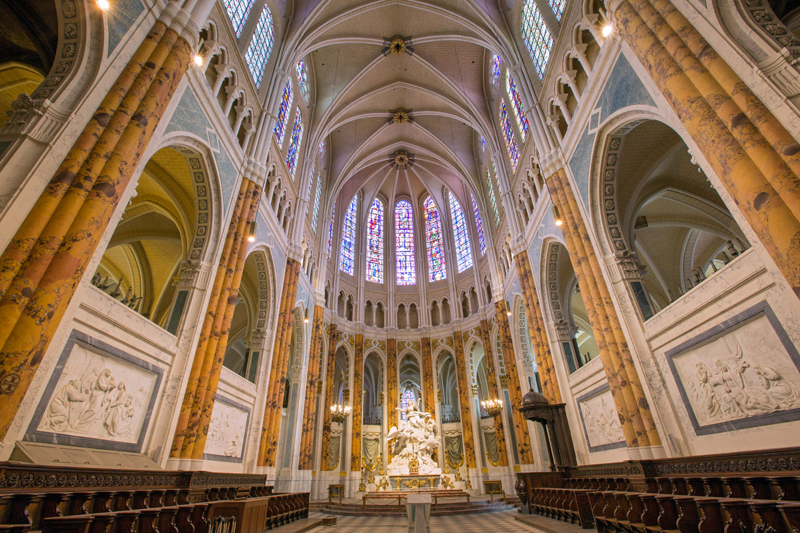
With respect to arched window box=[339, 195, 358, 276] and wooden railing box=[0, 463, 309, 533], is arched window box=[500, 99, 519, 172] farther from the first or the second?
wooden railing box=[0, 463, 309, 533]

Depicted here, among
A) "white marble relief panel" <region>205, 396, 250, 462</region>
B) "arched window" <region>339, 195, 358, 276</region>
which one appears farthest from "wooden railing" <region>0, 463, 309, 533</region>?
"arched window" <region>339, 195, 358, 276</region>

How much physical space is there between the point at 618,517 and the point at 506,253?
13.9 metres

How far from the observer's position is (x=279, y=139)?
1488cm

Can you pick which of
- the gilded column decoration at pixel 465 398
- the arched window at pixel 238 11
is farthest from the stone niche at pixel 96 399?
the gilded column decoration at pixel 465 398

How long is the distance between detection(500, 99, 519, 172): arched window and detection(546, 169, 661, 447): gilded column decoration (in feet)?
18.0

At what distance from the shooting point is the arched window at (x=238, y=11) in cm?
1101

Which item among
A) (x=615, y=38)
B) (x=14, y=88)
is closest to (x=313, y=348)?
(x=14, y=88)

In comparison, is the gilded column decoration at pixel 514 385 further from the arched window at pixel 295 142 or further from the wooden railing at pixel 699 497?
the arched window at pixel 295 142

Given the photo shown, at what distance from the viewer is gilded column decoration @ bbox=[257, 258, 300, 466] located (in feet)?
39.5

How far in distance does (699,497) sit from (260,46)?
51.7ft

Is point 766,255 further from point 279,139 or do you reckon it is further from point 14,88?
point 14,88

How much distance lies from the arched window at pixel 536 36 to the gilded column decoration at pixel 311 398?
13.9 metres

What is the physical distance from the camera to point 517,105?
1566cm

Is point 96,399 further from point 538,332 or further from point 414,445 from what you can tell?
point 538,332
